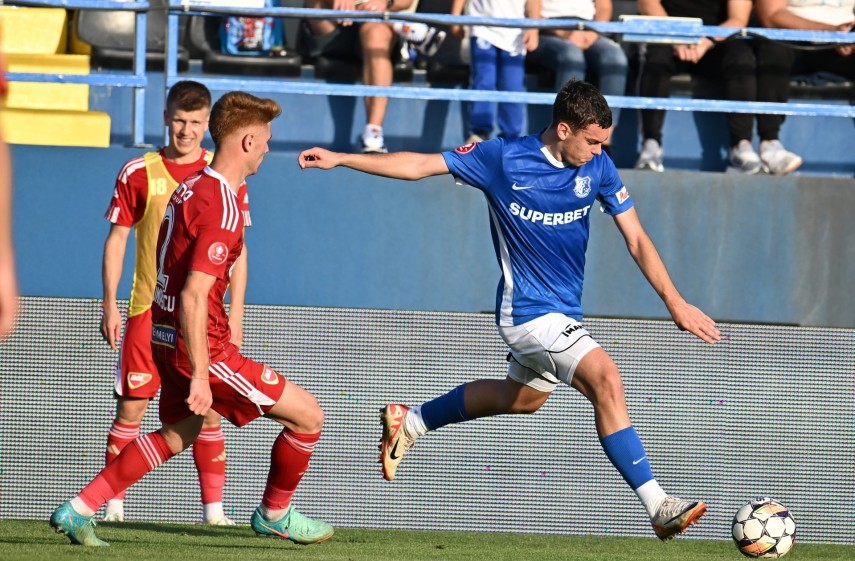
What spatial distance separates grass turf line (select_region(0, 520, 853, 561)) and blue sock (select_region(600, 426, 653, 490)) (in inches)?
24.5

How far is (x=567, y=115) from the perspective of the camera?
17.4 ft

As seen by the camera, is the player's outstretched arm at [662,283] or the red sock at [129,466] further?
the player's outstretched arm at [662,283]

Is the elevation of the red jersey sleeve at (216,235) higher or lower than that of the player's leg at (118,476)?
higher

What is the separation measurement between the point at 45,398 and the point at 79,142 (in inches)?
67.0

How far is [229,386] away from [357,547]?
126 centimetres

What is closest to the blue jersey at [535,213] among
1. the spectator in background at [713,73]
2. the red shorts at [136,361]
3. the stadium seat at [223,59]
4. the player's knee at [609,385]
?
the player's knee at [609,385]

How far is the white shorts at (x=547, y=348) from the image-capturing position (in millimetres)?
5238

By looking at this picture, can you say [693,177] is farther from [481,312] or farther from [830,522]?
[830,522]

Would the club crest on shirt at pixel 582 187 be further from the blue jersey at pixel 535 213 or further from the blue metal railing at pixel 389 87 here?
the blue metal railing at pixel 389 87

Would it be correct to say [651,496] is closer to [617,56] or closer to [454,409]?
[454,409]

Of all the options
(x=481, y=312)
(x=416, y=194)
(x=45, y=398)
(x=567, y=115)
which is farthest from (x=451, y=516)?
(x=567, y=115)

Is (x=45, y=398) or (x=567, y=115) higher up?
(x=567, y=115)

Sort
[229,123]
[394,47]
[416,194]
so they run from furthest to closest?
[394,47], [416,194], [229,123]

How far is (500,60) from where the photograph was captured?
8.45 m
